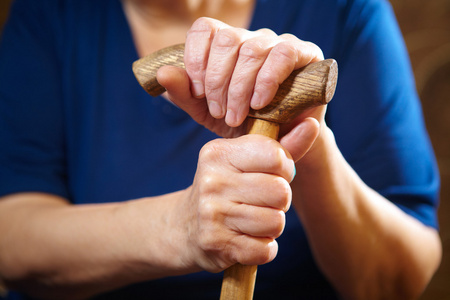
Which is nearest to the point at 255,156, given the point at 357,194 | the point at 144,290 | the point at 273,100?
the point at 273,100

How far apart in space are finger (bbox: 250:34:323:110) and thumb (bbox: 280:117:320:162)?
3 centimetres

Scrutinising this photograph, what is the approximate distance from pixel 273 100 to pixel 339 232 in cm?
19

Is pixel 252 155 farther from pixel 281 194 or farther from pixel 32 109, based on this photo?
pixel 32 109

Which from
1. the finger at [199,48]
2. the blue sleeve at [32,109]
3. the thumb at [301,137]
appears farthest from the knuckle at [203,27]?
the blue sleeve at [32,109]

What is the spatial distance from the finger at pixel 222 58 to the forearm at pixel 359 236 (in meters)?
0.12

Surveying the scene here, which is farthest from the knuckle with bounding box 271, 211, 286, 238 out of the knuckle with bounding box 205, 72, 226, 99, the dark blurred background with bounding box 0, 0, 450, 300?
the dark blurred background with bounding box 0, 0, 450, 300

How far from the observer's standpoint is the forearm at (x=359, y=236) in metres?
0.36

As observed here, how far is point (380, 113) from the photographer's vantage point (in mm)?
384

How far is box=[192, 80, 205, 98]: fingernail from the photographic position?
30 cm

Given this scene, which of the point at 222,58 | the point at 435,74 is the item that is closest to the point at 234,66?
the point at 222,58

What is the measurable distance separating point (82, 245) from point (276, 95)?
0.98ft

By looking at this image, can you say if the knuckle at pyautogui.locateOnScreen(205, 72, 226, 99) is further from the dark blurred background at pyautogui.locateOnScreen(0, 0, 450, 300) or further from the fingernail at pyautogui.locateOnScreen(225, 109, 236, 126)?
the dark blurred background at pyautogui.locateOnScreen(0, 0, 450, 300)

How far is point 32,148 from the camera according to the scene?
479 millimetres

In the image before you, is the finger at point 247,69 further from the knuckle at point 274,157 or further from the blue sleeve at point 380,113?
the blue sleeve at point 380,113
